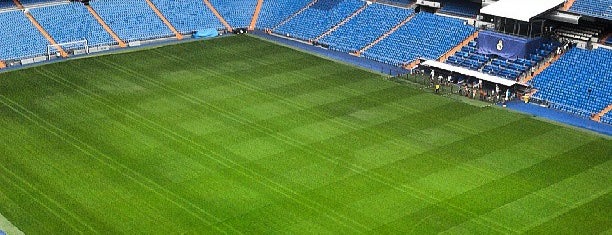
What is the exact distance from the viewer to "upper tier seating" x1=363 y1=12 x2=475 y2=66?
60031 mm

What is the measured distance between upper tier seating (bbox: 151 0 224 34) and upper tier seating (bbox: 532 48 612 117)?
34030mm

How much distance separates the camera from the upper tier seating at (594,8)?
52.8 m

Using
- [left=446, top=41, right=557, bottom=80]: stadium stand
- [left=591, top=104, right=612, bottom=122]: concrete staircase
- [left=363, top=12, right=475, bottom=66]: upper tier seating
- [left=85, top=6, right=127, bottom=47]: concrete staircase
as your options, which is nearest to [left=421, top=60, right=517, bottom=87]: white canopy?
[left=446, top=41, right=557, bottom=80]: stadium stand

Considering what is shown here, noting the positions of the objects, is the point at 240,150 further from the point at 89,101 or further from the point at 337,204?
the point at 89,101

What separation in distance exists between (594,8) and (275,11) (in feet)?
109

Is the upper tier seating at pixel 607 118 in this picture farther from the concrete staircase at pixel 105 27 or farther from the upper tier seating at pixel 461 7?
the concrete staircase at pixel 105 27

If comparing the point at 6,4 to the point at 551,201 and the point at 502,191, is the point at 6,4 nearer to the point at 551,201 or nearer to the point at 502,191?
the point at 502,191

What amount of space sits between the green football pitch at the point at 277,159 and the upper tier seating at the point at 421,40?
7172mm

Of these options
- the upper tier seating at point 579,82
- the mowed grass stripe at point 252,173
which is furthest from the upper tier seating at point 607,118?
the mowed grass stripe at point 252,173

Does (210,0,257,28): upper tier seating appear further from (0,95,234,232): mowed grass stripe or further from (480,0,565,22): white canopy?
(0,95,234,232): mowed grass stripe

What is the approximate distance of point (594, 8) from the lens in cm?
5366

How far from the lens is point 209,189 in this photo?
34344mm

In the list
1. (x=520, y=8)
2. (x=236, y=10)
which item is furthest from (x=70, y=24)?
(x=520, y=8)

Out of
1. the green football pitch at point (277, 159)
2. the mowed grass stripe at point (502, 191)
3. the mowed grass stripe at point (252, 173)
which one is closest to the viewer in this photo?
the mowed grass stripe at point (502, 191)
